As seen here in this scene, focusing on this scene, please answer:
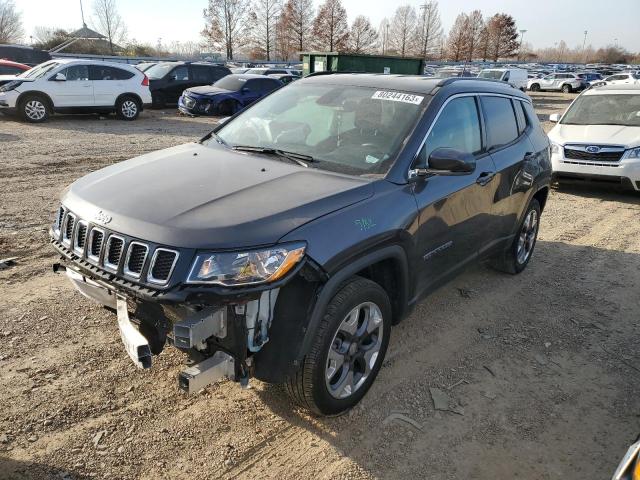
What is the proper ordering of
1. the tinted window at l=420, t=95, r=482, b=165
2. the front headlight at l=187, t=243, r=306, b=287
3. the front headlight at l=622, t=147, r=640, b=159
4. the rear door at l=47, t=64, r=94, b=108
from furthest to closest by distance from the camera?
1. the rear door at l=47, t=64, r=94, b=108
2. the front headlight at l=622, t=147, r=640, b=159
3. the tinted window at l=420, t=95, r=482, b=165
4. the front headlight at l=187, t=243, r=306, b=287

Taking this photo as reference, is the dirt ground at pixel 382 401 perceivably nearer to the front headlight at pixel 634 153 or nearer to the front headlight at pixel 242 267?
the front headlight at pixel 242 267

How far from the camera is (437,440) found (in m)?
2.96

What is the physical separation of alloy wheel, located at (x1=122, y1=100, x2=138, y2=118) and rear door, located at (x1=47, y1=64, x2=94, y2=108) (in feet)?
2.96

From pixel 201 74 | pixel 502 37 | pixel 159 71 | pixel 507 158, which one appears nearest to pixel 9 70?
pixel 159 71

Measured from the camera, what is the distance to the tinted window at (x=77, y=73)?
14.1 meters

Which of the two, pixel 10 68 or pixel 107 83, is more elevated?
pixel 10 68

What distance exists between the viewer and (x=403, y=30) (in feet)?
212

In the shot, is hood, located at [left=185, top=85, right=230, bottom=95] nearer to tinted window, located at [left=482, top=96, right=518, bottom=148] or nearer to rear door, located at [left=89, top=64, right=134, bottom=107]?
rear door, located at [left=89, top=64, right=134, bottom=107]

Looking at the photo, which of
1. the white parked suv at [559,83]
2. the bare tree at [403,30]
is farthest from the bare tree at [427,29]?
the white parked suv at [559,83]

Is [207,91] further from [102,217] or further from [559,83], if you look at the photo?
[559,83]

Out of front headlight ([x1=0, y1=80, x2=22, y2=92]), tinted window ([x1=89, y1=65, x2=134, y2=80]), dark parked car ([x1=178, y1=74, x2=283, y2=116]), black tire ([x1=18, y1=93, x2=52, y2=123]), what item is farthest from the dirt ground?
dark parked car ([x1=178, y1=74, x2=283, y2=116])

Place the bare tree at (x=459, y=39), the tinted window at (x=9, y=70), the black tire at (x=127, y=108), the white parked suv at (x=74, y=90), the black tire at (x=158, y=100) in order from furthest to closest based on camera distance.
Result: the bare tree at (x=459, y=39)
the black tire at (x=158, y=100)
the tinted window at (x=9, y=70)
the black tire at (x=127, y=108)
the white parked suv at (x=74, y=90)

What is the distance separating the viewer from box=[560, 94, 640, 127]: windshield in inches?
353

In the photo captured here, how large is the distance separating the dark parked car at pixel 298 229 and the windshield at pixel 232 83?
13.5 meters
